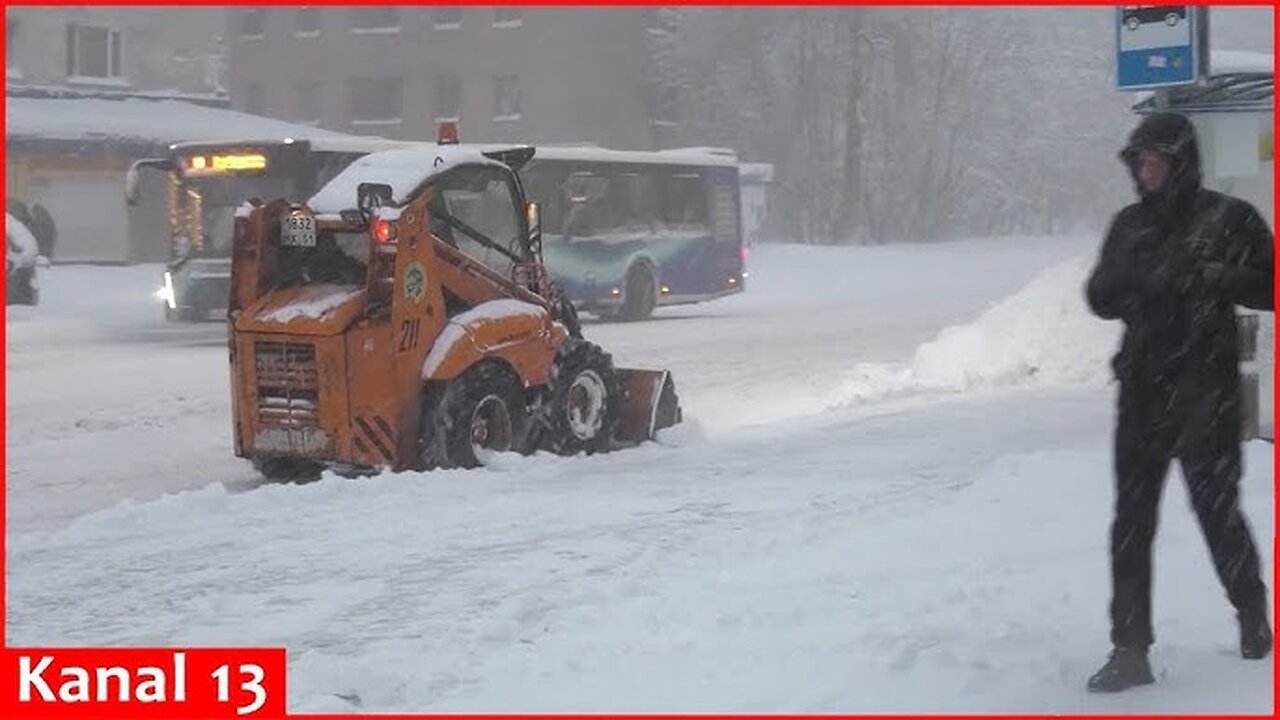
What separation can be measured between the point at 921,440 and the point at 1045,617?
5653 millimetres

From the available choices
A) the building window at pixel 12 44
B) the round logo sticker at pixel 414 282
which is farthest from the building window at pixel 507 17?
the round logo sticker at pixel 414 282

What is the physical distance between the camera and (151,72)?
50.3 metres

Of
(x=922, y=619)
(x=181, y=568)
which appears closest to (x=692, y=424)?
(x=181, y=568)

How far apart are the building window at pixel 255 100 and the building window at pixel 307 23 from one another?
8.01 feet

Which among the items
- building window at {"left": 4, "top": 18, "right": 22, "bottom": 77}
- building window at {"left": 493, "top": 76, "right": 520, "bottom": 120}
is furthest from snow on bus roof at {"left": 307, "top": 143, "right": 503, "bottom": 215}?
building window at {"left": 493, "top": 76, "right": 520, "bottom": 120}

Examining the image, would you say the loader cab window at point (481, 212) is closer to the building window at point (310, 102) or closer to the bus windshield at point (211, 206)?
the bus windshield at point (211, 206)

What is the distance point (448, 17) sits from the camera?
215 ft

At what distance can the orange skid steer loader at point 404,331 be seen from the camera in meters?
11.7

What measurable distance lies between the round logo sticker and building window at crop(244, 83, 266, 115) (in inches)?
2253

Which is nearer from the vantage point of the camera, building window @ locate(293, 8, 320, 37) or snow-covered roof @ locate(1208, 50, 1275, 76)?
snow-covered roof @ locate(1208, 50, 1275, 76)

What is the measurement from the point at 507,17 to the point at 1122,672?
60.3 metres

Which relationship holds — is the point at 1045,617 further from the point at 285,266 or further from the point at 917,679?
the point at 285,266

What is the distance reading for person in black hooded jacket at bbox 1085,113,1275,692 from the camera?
607 centimetres

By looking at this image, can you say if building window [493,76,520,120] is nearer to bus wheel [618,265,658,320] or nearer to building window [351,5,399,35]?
building window [351,5,399,35]
